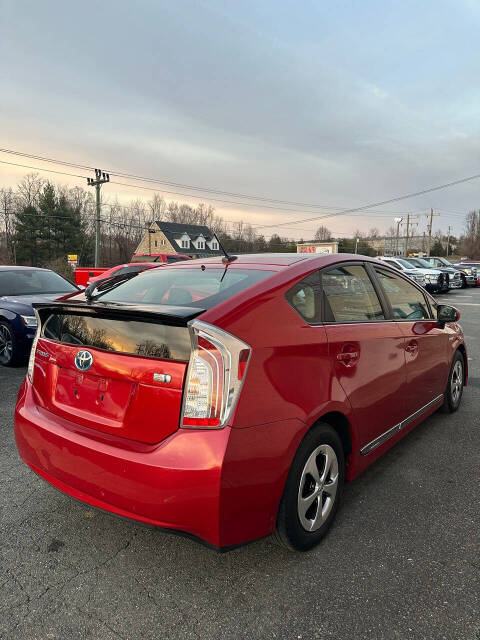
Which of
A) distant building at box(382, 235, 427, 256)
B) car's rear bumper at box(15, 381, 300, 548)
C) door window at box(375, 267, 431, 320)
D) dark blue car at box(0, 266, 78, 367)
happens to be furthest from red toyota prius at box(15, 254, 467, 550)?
distant building at box(382, 235, 427, 256)

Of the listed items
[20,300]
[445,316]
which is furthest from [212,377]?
[20,300]

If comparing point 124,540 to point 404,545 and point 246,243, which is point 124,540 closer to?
point 404,545

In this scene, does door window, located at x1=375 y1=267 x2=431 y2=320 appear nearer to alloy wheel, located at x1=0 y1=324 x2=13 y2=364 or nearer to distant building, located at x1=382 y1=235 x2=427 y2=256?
alloy wheel, located at x1=0 y1=324 x2=13 y2=364

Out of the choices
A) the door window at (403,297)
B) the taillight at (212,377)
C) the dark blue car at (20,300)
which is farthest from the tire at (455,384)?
the dark blue car at (20,300)

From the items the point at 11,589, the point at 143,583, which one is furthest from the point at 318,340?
the point at 11,589

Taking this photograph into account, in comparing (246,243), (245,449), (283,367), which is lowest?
(245,449)

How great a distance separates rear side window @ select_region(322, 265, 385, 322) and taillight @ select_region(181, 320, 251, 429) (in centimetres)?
82

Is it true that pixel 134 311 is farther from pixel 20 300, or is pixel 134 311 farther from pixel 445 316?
pixel 20 300

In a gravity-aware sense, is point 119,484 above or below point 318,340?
below

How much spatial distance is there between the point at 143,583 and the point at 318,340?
150 cm

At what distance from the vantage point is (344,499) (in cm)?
282

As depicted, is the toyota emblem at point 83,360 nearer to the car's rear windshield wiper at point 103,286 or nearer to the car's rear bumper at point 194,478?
the car's rear bumper at point 194,478

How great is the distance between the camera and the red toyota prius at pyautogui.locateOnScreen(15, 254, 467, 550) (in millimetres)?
1858

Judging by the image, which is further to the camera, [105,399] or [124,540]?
[124,540]
